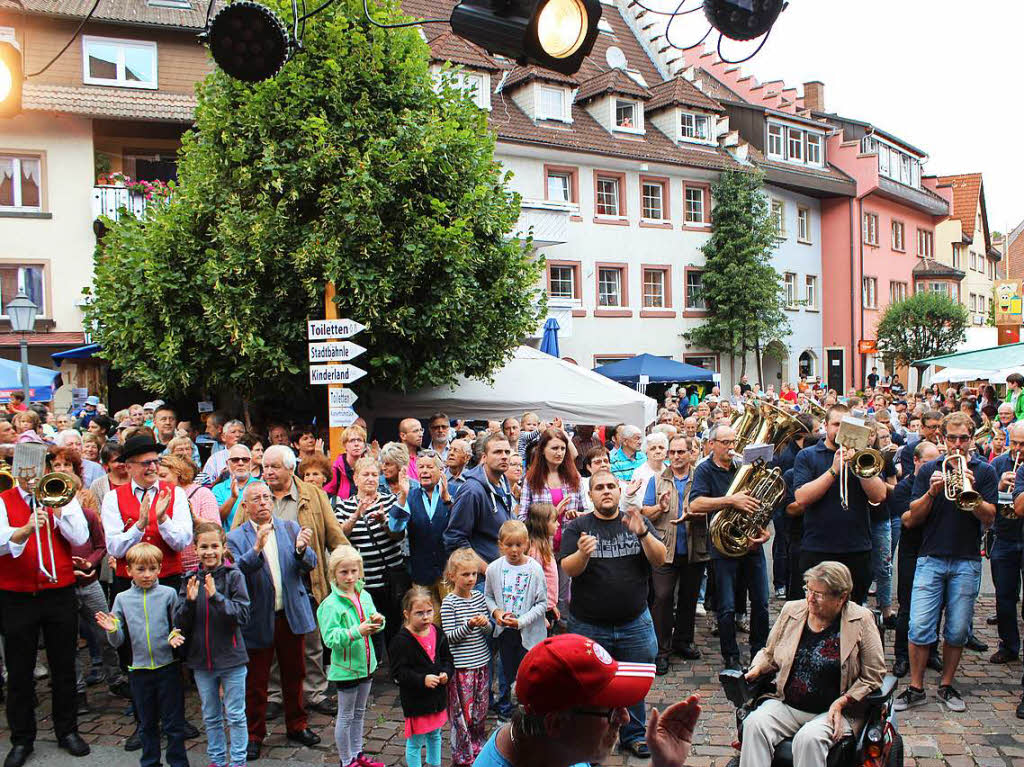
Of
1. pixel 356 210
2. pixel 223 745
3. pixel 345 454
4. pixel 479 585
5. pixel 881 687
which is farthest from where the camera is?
pixel 356 210

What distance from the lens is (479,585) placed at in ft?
20.5

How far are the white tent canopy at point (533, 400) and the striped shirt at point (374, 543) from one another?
21.9ft

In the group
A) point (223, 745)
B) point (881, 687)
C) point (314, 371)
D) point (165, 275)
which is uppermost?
point (165, 275)

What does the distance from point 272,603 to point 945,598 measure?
4598 millimetres

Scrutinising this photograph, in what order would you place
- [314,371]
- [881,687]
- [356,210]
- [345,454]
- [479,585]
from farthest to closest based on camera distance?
[356,210]
[314,371]
[345,454]
[479,585]
[881,687]

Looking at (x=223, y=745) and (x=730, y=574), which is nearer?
(x=223, y=745)

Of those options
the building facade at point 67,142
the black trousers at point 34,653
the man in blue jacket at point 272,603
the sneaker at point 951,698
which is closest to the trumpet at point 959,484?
the sneaker at point 951,698

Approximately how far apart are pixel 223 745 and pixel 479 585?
1.88 m

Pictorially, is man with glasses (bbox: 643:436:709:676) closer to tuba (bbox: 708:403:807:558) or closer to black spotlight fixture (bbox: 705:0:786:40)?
tuba (bbox: 708:403:807:558)

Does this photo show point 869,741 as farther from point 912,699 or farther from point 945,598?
point 945,598

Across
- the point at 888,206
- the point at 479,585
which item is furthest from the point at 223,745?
the point at 888,206

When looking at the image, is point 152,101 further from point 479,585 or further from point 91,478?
point 479,585

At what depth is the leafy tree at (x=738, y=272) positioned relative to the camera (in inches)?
1212

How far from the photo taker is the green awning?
61.8 feet
